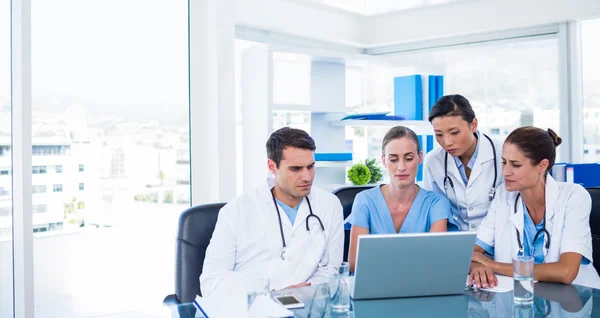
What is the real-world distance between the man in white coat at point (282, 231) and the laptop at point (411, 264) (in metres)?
0.52

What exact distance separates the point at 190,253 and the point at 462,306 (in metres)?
1.04

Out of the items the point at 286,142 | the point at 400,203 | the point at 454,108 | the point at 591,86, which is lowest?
the point at 400,203

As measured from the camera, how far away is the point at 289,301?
169cm

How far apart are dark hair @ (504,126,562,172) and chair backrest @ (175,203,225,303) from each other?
4.00 feet

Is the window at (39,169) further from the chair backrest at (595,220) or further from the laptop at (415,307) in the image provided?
the chair backrest at (595,220)

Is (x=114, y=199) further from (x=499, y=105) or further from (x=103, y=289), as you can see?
(x=499, y=105)

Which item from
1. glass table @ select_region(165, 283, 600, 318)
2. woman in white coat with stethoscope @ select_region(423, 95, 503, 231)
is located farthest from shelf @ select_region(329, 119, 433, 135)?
glass table @ select_region(165, 283, 600, 318)

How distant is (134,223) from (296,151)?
1.44 metres

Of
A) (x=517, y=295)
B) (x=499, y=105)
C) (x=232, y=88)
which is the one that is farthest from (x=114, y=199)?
(x=499, y=105)

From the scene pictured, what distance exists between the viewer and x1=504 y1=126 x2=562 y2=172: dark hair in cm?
216

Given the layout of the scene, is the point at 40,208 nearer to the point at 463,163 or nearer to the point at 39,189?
the point at 39,189

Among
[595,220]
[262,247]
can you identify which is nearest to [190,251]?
[262,247]

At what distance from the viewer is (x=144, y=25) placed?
3.33 m

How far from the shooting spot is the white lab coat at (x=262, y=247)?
7.06 feet
